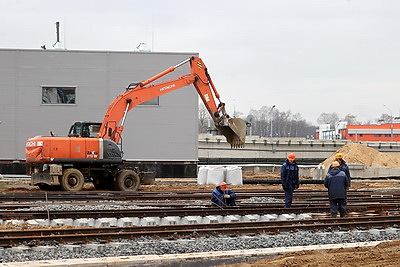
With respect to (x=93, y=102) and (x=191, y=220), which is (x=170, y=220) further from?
(x=93, y=102)

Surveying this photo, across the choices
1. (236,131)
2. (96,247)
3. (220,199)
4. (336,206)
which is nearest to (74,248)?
(96,247)

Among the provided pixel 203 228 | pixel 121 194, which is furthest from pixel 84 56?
pixel 203 228

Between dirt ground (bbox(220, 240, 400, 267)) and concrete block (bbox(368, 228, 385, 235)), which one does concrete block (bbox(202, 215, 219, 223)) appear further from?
dirt ground (bbox(220, 240, 400, 267))

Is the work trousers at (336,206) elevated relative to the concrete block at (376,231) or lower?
elevated

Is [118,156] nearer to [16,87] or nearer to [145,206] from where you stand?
[145,206]

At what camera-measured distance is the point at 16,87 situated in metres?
42.8

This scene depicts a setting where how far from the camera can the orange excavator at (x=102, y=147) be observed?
92.5 ft

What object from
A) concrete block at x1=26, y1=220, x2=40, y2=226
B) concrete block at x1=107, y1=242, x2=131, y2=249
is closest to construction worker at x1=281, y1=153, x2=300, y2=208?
concrete block at x1=26, y1=220, x2=40, y2=226

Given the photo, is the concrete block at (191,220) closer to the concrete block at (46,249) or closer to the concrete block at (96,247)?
the concrete block at (96,247)

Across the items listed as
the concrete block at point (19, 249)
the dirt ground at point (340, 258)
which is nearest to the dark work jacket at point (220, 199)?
the dirt ground at point (340, 258)

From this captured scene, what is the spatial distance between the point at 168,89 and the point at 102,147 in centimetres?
417

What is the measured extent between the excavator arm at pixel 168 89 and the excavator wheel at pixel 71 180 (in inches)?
79.5

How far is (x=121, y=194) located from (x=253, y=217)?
993 centimetres

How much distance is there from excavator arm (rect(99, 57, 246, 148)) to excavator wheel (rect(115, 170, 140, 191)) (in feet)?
4.75
